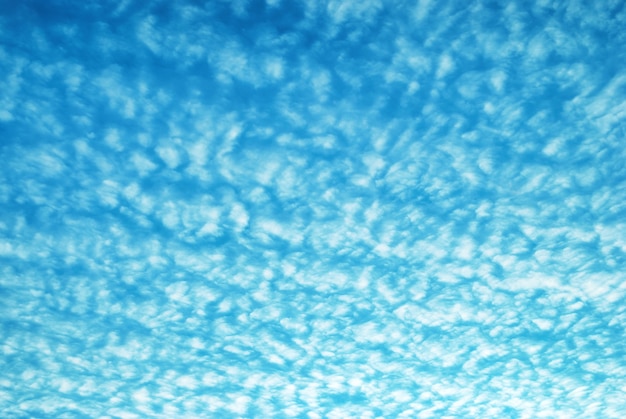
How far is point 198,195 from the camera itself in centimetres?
1109

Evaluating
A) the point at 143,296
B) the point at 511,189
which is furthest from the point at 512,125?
the point at 143,296

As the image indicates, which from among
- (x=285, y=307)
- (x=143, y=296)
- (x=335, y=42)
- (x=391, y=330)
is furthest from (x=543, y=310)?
(x=143, y=296)

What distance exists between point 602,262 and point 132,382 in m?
14.6

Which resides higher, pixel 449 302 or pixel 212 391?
pixel 449 302

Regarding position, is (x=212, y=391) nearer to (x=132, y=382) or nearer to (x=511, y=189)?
(x=132, y=382)

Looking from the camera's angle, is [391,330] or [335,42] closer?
[335,42]

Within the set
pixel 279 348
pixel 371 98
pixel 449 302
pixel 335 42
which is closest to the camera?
pixel 335 42

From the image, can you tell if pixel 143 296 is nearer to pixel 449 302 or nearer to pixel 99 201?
pixel 99 201

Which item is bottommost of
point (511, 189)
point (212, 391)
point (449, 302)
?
point (212, 391)

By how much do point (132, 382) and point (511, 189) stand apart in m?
13.1

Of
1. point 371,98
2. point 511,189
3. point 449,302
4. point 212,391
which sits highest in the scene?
point 371,98

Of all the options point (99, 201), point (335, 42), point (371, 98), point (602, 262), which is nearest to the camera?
point (335, 42)

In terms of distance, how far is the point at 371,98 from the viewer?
9.70m

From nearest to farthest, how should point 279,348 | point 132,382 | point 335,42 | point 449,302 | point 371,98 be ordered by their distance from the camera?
point 335,42
point 371,98
point 449,302
point 279,348
point 132,382
